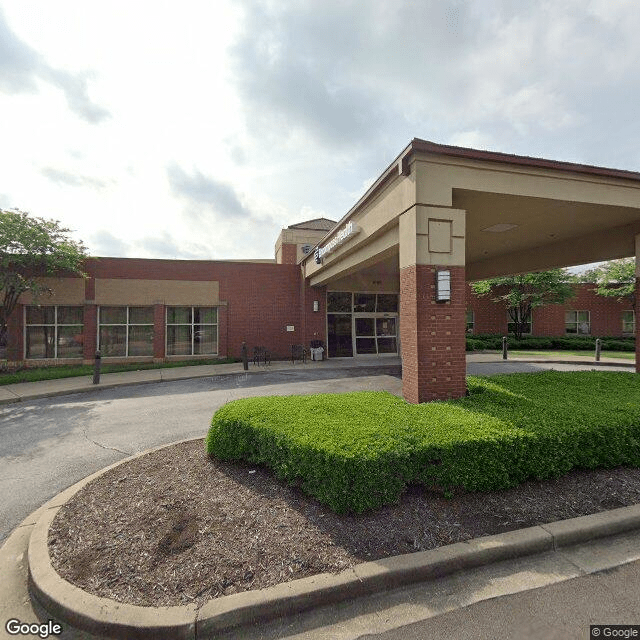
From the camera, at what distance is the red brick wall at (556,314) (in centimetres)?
2667

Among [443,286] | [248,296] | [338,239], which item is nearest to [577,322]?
[338,239]

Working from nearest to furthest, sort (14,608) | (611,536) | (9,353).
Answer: (14,608), (611,536), (9,353)

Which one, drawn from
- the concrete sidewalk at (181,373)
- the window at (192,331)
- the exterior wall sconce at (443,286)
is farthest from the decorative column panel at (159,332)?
the exterior wall sconce at (443,286)

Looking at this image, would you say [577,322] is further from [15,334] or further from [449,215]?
[15,334]

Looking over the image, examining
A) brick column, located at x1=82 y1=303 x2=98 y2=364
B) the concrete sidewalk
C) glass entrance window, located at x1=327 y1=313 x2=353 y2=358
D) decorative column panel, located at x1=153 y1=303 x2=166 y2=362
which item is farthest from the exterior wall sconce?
brick column, located at x1=82 y1=303 x2=98 y2=364

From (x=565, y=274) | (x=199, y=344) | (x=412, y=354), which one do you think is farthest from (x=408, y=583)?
(x=565, y=274)

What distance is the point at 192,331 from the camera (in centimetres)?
1750

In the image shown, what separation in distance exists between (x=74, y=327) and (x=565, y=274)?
30346 millimetres

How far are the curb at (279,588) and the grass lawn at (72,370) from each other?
1189cm

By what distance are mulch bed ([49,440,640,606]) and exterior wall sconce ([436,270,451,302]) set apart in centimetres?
318

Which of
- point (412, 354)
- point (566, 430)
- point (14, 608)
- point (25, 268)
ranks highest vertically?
point (25, 268)

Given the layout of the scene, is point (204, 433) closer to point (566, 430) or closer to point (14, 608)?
point (14, 608)

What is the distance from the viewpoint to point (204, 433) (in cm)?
659

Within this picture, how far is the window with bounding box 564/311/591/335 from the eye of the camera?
88.4 ft
